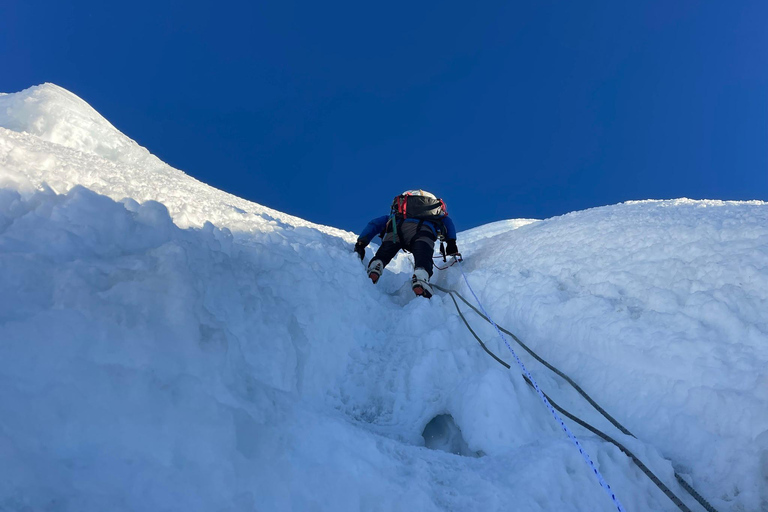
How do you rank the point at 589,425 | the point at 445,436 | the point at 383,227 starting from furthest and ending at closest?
1. the point at 383,227
2. the point at 445,436
3. the point at 589,425

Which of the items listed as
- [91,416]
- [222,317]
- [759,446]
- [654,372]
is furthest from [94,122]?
[759,446]

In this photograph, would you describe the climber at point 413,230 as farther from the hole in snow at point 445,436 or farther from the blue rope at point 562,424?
the hole in snow at point 445,436

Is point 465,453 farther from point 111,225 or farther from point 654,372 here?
point 111,225

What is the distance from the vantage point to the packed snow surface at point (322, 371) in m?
1.86

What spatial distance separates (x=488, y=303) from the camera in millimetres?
4938

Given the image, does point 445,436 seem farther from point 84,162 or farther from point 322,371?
point 84,162

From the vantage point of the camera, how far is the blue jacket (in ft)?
22.4

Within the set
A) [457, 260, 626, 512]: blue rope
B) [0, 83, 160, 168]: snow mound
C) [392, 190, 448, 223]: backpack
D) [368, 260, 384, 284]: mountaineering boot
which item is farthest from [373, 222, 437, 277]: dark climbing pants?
[0, 83, 160, 168]: snow mound

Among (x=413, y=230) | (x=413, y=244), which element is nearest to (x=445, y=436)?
(x=413, y=244)

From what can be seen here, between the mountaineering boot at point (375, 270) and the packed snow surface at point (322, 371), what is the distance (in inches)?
37.8

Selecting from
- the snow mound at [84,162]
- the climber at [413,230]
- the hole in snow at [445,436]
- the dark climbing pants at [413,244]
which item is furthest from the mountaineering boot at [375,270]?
the hole in snow at [445,436]

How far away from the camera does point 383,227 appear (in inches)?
282

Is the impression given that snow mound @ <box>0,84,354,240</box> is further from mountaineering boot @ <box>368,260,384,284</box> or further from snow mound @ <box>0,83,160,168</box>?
mountaineering boot @ <box>368,260,384,284</box>

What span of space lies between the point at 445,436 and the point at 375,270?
277 cm
